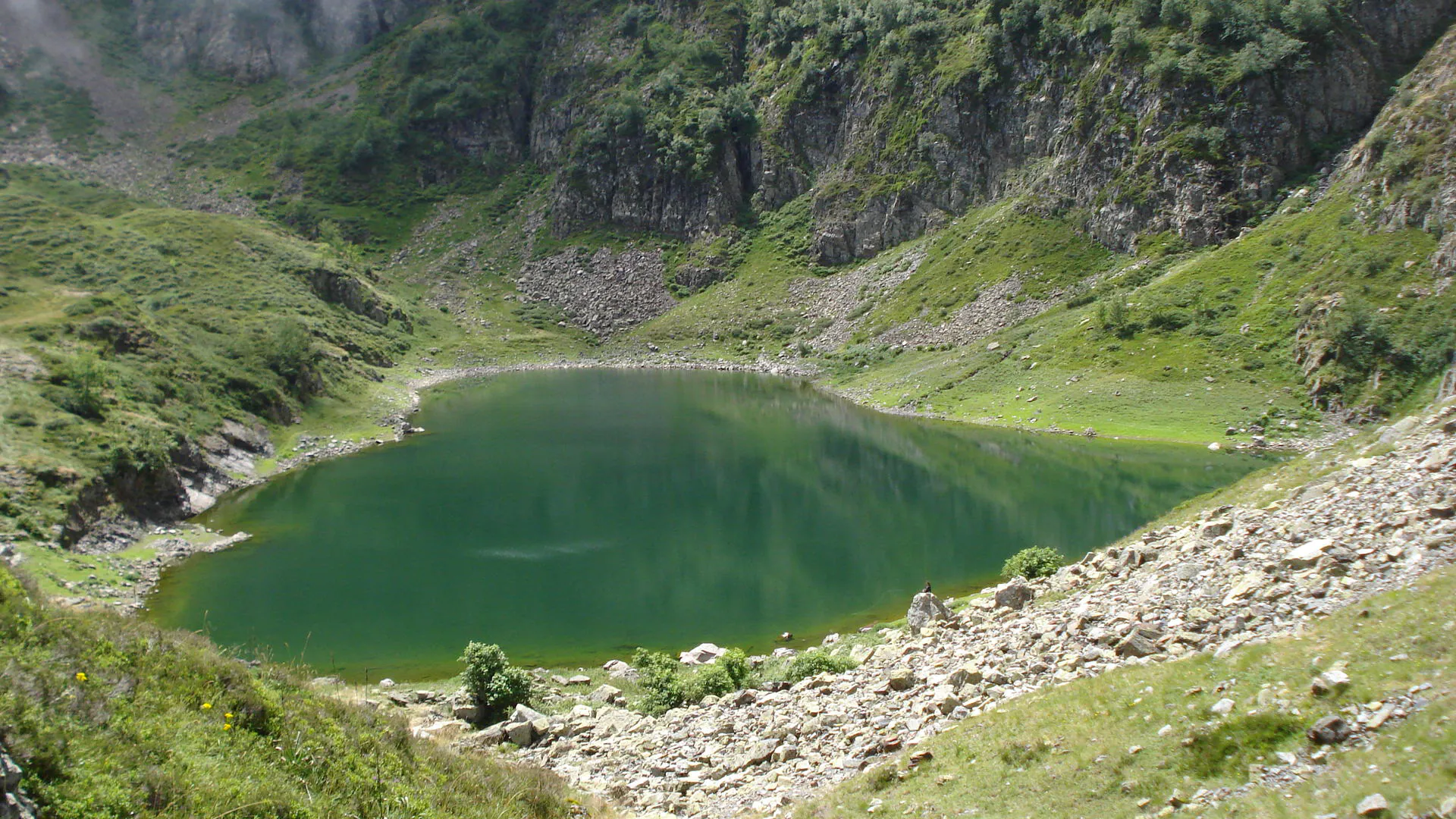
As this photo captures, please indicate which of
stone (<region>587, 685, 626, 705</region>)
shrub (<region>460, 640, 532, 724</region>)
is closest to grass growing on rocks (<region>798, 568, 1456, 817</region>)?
stone (<region>587, 685, 626, 705</region>)

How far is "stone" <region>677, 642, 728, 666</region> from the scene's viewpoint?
28.0m

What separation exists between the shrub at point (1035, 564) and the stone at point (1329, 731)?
1930 centimetres

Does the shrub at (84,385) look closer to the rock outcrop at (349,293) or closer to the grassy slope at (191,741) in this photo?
the grassy slope at (191,741)

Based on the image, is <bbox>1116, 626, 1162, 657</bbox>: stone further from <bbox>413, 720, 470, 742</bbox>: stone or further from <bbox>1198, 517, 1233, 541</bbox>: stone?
<bbox>413, 720, 470, 742</bbox>: stone

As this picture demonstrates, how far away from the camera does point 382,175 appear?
180500 mm

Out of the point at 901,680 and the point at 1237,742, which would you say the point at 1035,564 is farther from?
the point at 1237,742

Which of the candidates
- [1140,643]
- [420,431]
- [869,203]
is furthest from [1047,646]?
[869,203]

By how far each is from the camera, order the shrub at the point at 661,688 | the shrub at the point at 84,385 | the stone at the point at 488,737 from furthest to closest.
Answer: the shrub at the point at 84,385 < the shrub at the point at 661,688 < the stone at the point at 488,737

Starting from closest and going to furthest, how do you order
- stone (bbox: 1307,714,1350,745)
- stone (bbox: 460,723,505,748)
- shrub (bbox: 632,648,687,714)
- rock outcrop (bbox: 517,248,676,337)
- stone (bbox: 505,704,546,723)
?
stone (bbox: 1307,714,1350,745) → stone (bbox: 460,723,505,748) → stone (bbox: 505,704,546,723) → shrub (bbox: 632,648,687,714) → rock outcrop (bbox: 517,248,676,337)

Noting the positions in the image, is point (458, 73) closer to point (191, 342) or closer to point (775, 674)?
point (191, 342)

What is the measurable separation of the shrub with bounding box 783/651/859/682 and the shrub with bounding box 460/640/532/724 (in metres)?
7.64

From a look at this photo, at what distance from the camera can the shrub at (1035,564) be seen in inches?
1146

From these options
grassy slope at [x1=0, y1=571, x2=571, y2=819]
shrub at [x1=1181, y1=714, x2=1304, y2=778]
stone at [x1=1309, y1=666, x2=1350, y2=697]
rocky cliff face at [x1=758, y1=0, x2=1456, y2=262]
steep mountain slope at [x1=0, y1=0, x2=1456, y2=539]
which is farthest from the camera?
rocky cliff face at [x1=758, y1=0, x2=1456, y2=262]

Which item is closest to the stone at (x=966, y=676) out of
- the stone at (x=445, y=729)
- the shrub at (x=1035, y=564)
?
the stone at (x=445, y=729)
